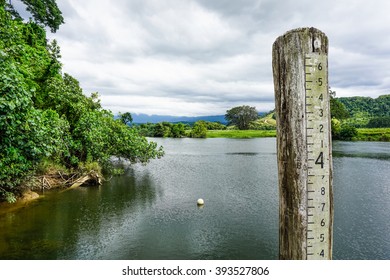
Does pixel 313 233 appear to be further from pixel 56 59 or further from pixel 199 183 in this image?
A: pixel 56 59

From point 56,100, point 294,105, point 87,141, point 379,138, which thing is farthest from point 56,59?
point 379,138

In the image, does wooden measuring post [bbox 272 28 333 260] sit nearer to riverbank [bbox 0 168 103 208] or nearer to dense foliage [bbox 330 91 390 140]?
riverbank [bbox 0 168 103 208]

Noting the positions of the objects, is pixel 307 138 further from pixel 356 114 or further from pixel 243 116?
pixel 356 114

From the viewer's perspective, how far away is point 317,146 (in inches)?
112


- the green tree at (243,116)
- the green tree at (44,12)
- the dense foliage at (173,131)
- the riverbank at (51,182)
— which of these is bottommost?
the riverbank at (51,182)

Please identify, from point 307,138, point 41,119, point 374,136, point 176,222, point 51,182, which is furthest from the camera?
point 374,136

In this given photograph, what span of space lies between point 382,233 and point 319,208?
46.2ft

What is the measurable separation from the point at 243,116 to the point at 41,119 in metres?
141

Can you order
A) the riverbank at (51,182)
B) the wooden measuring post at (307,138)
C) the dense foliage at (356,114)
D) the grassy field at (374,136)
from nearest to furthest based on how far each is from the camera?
the wooden measuring post at (307,138) < the riverbank at (51,182) < the grassy field at (374,136) < the dense foliage at (356,114)

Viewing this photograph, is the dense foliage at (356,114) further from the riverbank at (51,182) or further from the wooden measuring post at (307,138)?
the wooden measuring post at (307,138)

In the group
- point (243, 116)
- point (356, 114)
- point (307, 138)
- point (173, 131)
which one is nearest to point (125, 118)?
point (307, 138)

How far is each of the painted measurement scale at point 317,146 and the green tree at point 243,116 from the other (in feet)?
485

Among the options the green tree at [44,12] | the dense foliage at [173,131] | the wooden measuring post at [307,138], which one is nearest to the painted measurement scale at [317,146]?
the wooden measuring post at [307,138]

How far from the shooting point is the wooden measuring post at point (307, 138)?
284 centimetres
